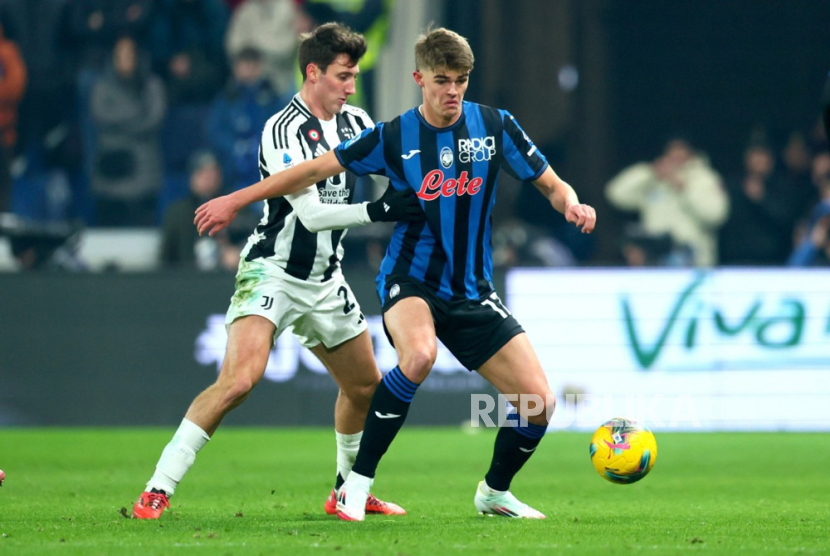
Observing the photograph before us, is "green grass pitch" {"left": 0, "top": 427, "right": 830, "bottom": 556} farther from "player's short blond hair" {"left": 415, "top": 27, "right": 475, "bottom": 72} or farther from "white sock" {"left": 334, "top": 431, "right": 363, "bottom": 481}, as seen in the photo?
"player's short blond hair" {"left": 415, "top": 27, "right": 475, "bottom": 72}

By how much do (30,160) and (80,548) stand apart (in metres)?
10.7

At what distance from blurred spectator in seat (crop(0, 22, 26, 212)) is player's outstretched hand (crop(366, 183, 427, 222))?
9841mm

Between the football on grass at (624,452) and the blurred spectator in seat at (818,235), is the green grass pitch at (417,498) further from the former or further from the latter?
the blurred spectator in seat at (818,235)

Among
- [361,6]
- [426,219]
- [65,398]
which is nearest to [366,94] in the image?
[361,6]

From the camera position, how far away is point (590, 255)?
15055 millimetres

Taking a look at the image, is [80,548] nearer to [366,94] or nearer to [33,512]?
[33,512]

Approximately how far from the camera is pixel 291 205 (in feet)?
21.2

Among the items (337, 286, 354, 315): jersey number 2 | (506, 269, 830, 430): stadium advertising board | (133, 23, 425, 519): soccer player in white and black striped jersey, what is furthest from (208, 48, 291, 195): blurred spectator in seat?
(337, 286, 354, 315): jersey number 2

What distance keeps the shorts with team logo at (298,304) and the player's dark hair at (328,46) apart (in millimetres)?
1065

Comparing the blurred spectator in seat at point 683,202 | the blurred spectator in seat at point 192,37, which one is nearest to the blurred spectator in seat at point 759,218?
the blurred spectator in seat at point 683,202

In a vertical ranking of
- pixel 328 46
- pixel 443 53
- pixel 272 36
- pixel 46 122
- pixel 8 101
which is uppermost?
pixel 272 36

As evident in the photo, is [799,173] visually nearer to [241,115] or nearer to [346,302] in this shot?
[241,115]

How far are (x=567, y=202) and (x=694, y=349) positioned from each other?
6.38 m

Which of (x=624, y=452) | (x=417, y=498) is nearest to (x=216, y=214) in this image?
(x=417, y=498)
